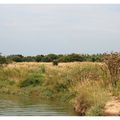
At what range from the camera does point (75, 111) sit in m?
12.3

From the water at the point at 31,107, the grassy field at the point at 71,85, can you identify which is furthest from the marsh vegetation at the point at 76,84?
the water at the point at 31,107

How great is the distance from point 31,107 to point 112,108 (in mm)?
3204

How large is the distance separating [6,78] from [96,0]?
39.1 feet

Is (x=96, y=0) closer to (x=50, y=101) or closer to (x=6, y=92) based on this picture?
(x=50, y=101)

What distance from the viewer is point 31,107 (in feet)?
42.7

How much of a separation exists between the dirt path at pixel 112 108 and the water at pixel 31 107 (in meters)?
1.24

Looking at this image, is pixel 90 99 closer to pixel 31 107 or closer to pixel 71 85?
pixel 31 107

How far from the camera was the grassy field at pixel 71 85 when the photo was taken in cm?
1185

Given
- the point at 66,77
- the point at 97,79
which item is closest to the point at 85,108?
the point at 97,79

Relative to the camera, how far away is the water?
38.7 feet

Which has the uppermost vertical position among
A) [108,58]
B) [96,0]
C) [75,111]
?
[96,0]

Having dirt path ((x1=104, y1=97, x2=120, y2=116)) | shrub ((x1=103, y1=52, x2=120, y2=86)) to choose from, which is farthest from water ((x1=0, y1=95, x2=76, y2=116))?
shrub ((x1=103, y1=52, x2=120, y2=86))

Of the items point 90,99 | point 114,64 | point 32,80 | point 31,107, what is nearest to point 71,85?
point 114,64

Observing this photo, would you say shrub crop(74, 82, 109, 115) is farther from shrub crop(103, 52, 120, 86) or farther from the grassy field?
shrub crop(103, 52, 120, 86)
